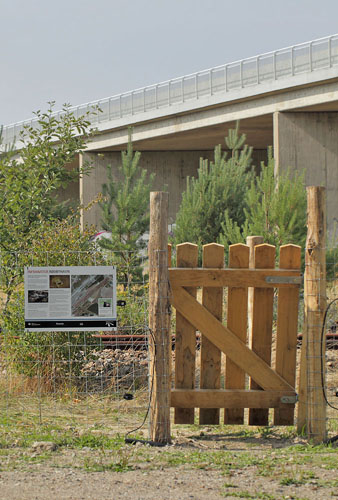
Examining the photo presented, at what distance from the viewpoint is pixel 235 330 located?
741cm

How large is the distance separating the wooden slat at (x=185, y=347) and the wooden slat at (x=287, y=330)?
854mm

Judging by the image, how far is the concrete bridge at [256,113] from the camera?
2873 cm

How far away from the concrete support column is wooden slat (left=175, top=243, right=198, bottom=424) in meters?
23.7

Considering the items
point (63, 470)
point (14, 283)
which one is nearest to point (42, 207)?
point (14, 283)

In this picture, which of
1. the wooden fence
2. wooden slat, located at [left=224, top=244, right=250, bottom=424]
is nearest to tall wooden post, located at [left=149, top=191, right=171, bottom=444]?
the wooden fence

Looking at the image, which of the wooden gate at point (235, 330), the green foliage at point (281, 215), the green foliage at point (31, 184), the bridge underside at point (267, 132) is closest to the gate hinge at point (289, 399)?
the wooden gate at point (235, 330)

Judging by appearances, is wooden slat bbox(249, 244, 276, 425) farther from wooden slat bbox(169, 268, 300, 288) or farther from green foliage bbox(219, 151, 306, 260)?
green foliage bbox(219, 151, 306, 260)

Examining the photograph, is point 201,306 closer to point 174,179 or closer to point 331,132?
point 331,132

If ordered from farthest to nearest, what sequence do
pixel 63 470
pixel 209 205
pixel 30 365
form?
pixel 209 205, pixel 30 365, pixel 63 470

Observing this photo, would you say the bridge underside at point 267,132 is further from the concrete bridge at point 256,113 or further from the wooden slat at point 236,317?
the wooden slat at point 236,317

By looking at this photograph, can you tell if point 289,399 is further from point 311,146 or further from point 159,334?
point 311,146

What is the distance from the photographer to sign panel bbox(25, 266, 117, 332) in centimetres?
738

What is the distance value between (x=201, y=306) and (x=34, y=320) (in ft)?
5.39

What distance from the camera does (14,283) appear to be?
10273 mm
